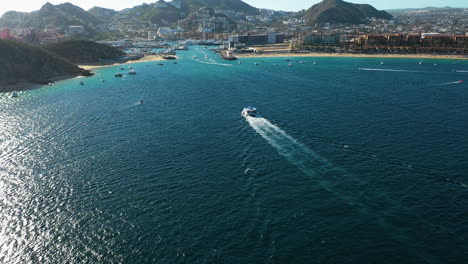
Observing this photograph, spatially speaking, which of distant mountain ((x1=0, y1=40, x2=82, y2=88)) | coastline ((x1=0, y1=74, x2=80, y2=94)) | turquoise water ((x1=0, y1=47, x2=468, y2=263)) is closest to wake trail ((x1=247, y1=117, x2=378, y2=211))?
turquoise water ((x1=0, y1=47, x2=468, y2=263))

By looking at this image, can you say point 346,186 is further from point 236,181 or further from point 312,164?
point 236,181

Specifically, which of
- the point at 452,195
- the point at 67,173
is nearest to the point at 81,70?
the point at 67,173

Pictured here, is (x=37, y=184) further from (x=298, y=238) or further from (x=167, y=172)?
(x=298, y=238)

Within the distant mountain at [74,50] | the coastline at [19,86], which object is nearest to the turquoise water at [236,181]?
the coastline at [19,86]

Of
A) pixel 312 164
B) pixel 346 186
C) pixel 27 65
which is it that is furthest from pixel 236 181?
pixel 27 65

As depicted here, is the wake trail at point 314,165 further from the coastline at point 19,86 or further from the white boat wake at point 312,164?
the coastline at point 19,86

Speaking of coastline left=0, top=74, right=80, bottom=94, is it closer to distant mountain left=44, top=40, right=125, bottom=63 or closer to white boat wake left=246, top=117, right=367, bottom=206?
distant mountain left=44, top=40, right=125, bottom=63
